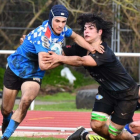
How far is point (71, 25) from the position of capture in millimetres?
17578

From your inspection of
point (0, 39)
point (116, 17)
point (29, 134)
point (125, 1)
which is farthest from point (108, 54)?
point (0, 39)

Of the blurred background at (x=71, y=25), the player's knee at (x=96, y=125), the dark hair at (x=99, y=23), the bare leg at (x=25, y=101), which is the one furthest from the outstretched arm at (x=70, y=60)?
the blurred background at (x=71, y=25)

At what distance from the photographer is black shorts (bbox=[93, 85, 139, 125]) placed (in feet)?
21.4

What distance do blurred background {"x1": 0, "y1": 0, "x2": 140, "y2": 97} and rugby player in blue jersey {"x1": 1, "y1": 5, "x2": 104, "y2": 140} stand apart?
9782 millimetres

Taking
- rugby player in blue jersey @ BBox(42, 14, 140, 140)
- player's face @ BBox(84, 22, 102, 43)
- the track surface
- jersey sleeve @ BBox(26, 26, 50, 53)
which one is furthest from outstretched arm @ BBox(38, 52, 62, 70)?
the track surface

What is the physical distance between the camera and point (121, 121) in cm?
652

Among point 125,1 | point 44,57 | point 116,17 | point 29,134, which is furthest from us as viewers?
point 116,17

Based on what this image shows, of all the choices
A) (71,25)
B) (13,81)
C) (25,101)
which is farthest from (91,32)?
(71,25)

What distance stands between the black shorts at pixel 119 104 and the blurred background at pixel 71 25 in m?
10.3

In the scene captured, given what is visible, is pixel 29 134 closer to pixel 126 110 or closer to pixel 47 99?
pixel 126 110

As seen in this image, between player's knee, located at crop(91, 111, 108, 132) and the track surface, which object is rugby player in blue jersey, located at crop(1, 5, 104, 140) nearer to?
player's knee, located at crop(91, 111, 108, 132)

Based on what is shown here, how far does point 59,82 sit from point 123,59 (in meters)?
2.64

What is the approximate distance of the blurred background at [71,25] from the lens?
17.3 meters

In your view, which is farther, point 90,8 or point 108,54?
point 90,8
